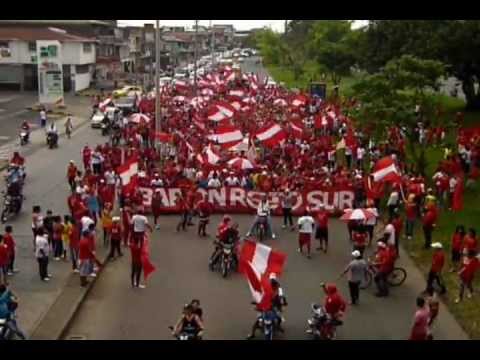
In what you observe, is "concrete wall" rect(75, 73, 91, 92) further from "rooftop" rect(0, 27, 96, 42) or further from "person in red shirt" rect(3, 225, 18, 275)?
"person in red shirt" rect(3, 225, 18, 275)

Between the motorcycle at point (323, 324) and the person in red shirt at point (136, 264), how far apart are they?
456 centimetres

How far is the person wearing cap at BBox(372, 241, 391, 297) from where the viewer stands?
15.1m

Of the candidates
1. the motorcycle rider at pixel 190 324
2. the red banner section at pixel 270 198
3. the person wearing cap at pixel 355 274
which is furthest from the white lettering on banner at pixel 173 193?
the motorcycle rider at pixel 190 324

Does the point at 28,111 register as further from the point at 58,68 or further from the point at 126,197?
the point at 126,197

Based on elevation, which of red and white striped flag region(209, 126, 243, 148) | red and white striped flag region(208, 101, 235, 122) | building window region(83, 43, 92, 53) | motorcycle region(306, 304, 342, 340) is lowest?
motorcycle region(306, 304, 342, 340)

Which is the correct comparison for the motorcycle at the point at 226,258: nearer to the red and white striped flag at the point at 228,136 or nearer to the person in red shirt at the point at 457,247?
the person in red shirt at the point at 457,247

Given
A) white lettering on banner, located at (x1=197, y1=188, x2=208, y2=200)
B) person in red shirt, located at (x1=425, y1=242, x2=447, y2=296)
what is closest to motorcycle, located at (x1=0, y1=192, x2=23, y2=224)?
white lettering on banner, located at (x1=197, y1=188, x2=208, y2=200)

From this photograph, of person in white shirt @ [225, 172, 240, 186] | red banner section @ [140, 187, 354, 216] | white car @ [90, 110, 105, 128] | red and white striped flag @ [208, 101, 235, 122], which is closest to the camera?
red banner section @ [140, 187, 354, 216]

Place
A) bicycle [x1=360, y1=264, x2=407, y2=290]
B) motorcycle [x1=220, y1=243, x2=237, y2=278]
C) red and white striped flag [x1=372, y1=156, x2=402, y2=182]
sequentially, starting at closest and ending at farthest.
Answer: bicycle [x1=360, y1=264, x2=407, y2=290] → motorcycle [x1=220, y1=243, x2=237, y2=278] → red and white striped flag [x1=372, y1=156, x2=402, y2=182]

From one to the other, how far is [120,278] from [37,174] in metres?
14.1

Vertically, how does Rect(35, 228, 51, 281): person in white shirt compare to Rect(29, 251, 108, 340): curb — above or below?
above

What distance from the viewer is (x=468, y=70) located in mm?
42438

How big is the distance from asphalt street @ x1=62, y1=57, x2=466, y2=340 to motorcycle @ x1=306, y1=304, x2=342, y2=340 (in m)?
0.48

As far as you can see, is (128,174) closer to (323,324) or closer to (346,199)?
(346,199)
